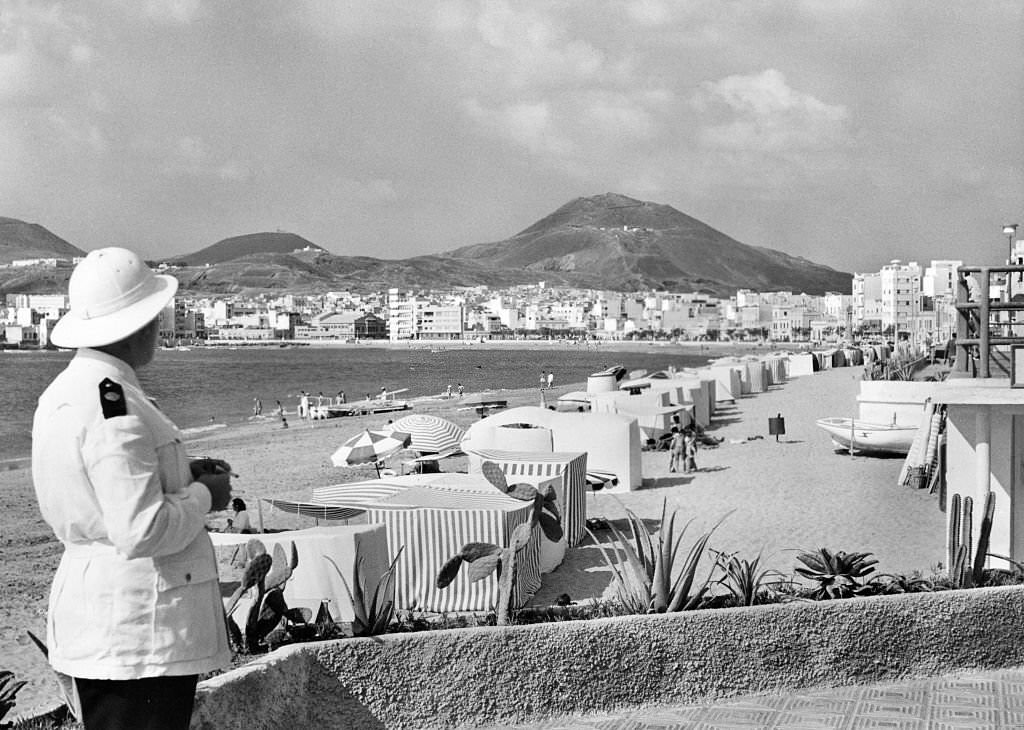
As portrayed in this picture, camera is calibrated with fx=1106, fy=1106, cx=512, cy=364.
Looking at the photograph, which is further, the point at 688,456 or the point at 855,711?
the point at 688,456

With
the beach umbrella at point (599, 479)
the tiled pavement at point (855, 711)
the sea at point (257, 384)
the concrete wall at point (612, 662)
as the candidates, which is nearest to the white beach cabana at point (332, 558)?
the concrete wall at point (612, 662)

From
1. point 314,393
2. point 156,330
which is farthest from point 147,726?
point 314,393

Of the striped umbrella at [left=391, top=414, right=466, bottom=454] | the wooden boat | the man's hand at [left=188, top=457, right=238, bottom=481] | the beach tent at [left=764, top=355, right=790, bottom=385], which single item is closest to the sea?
the striped umbrella at [left=391, top=414, right=466, bottom=454]

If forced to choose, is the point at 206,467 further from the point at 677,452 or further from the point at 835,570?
the point at 677,452

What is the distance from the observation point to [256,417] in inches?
1724

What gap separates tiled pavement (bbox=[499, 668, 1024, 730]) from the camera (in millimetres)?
3965

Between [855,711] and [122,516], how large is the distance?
2.96 metres

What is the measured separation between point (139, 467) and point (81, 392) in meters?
0.20

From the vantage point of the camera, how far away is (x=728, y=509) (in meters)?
12.3

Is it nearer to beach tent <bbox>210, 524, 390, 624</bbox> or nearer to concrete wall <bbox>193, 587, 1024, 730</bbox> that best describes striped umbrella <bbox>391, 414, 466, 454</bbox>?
beach tent <bbox>210, 524, 390, 624</bbox>

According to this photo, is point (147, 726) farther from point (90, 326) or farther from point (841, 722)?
point (841, 722)

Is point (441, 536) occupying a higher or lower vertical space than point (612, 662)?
lower

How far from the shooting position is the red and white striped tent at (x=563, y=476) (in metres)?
10.1

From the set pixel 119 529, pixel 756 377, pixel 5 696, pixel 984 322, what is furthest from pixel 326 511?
pixel 756 377
